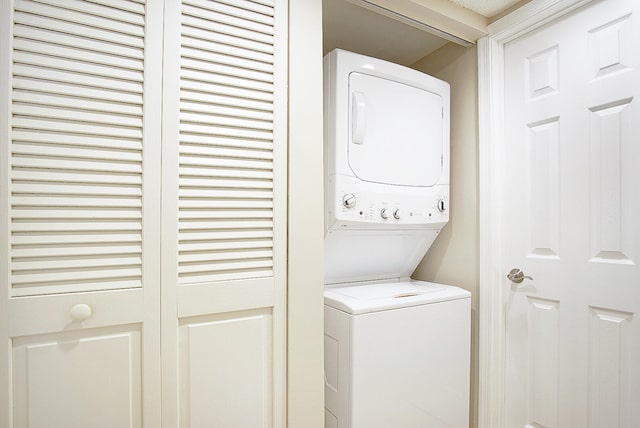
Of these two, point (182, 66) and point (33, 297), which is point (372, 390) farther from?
point (182, 66)

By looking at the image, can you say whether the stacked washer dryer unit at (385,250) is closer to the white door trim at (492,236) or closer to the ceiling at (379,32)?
the white door trim at (492,236)

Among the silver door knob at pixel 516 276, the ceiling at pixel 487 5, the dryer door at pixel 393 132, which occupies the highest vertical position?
the ceiling at pixel 487 5

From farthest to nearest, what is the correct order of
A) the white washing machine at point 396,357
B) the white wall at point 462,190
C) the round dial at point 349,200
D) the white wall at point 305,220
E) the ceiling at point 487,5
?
the white wall at point 462,190 → the ceiling at point 487,5 → the round dial at point 349,200 → the white washing machine at point 396,357 → the white wall at point 305,220

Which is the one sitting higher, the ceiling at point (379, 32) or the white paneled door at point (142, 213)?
the ceiling at point (379, 32)

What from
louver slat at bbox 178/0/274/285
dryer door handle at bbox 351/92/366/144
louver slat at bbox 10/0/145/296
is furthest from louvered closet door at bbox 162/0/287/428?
dryer door handle at bbox 351/92/366/144

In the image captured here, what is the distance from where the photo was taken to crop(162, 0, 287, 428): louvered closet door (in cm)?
108

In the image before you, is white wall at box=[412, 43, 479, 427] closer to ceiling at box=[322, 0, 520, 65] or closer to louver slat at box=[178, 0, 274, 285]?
ceiling at box=[322, 0, 520, 65]

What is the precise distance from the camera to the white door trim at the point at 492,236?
5.73 ft

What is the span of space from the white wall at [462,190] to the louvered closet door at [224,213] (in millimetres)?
1156

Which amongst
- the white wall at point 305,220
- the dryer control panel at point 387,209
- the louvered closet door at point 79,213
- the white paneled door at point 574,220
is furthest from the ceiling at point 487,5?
the louvered closet door at point 79,213

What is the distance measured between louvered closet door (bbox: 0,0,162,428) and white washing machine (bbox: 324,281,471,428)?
716mm

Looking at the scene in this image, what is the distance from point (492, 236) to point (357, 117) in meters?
0.94

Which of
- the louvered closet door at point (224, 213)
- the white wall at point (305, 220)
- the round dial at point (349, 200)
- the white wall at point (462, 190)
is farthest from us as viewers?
the white wall at point (462, 190)

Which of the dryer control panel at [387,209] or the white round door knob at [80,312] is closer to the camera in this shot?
the white round door knob at [80,312]
